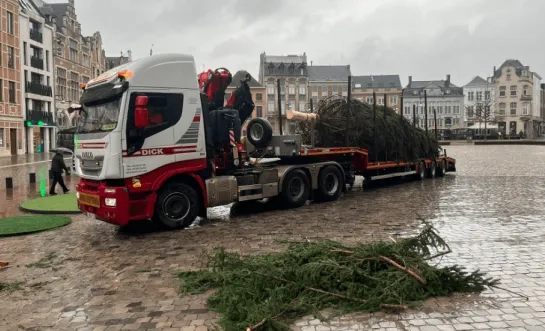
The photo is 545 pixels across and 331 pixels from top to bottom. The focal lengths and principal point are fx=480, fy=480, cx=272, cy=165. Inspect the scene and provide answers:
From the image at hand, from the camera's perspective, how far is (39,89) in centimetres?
5075

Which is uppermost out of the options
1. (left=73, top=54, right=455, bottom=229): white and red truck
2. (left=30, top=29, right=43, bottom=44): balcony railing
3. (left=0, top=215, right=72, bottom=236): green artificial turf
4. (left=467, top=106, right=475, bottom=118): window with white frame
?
(left=30, top=29, right=43, bottom=44): balcony railing

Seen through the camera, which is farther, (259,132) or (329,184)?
(329,184)

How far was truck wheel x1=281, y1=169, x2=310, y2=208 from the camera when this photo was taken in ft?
39.7

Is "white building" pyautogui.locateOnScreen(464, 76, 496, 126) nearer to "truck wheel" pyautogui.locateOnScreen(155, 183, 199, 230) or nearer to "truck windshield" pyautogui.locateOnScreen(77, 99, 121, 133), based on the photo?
"truck wheel" pyautogui.locateOnScreen(155, 183, 199, 230)

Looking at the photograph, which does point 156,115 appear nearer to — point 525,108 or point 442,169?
point 442,169

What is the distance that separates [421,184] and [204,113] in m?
10.4

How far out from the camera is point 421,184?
17.7 metres

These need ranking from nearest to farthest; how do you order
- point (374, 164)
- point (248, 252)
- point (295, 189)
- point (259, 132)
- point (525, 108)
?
1. point (248, 252)
2. point (259, 132)
3. point (295, 189)
4. point (374, 164)
5. point (525, 108)

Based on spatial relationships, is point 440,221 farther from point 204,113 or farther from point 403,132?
point 403,132

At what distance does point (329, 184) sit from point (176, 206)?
5309mm

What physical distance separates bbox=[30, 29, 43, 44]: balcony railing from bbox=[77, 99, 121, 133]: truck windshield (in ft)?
155

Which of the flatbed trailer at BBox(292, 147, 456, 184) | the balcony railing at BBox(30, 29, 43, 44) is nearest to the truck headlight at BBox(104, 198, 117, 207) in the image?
the flatbed trailer at BBox(292, 147, 456, 184)

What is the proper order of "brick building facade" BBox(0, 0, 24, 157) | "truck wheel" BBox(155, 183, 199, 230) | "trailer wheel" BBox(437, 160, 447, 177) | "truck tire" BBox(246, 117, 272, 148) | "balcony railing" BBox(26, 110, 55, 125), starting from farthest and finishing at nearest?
"balcony railing" BBox(26, 110, 55, 125) < "brick building facade" BBox(0, 0, 24, 157) < "trailer wheel" BBox(437, 160, 447, 177) < "truck tire" BBox(246, 117, 272, 148) < "truck wheel" BBox(155, 183, 199, 230)

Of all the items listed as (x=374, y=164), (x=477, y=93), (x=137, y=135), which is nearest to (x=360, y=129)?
(x=374, y=164)
